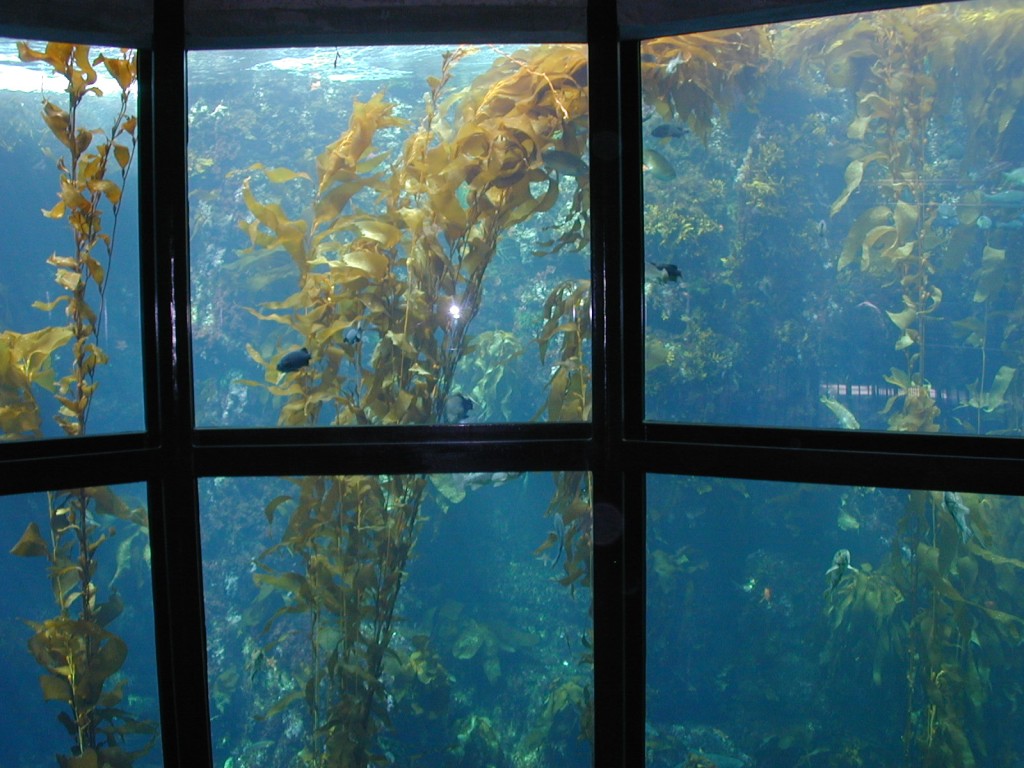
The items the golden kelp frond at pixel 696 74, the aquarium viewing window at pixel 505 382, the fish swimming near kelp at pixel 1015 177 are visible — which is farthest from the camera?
the golden kelp frond at pixel 696 74

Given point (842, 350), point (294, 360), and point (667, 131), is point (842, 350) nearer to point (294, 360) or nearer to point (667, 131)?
point (667, 131)

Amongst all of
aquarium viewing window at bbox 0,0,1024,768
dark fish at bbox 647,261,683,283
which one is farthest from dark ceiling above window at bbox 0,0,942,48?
dark fish at bbox 647,261,683,283

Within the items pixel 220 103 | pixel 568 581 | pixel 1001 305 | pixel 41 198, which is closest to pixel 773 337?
pixel 1001 305

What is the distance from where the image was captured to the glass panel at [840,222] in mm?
1891

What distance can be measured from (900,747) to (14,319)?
2.46 m

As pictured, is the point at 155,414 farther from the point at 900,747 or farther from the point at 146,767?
the point at 900,747

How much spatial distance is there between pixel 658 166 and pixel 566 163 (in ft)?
0.79

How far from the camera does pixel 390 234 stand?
2.15 meters

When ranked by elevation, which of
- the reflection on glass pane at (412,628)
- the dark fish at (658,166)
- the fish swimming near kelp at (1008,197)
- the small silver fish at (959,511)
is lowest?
the reflection on glass pane at (412,628)

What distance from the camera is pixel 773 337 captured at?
6.76 ft

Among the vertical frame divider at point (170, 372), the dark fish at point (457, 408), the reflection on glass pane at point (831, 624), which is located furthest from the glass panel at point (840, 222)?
the vertical frame divider at point (170, 372)

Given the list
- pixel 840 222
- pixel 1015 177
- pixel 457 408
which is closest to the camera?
pixel 1015 177

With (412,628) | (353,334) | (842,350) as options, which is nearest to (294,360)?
(353,334)

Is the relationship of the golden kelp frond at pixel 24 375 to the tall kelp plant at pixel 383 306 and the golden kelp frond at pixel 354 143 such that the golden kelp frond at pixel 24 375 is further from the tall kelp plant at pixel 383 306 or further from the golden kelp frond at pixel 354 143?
the golden kelp frond at pixel 354 143
